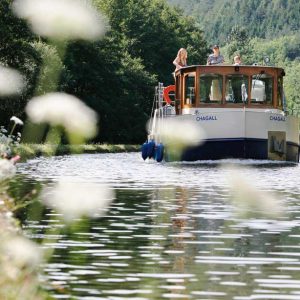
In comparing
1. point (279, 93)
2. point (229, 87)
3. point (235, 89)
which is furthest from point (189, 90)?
point (279, 93)

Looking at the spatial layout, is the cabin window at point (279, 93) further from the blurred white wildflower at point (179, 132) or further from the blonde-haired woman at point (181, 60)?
the blonde-haired woman at point (181, 60)

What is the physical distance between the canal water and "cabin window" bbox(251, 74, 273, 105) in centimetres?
1942

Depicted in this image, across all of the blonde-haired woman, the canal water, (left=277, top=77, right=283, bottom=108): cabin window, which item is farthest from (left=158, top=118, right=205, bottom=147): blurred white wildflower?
the canal water

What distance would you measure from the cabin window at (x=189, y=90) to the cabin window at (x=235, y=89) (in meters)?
1.26

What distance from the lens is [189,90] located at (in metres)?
43.1

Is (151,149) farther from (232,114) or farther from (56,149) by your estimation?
(56,149)

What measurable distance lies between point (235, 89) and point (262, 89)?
1244 mm

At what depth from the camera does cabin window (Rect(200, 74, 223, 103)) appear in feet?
140

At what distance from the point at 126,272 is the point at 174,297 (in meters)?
1.60

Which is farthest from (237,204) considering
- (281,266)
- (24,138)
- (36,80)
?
(24,138)

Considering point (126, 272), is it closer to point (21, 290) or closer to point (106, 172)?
point (21, 290)

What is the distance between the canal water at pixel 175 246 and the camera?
941 cm

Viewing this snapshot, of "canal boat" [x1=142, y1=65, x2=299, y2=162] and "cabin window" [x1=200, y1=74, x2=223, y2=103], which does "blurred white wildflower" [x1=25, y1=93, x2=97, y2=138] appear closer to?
"canal boat" [x1=142, y1=65, x2=299, y2=162]

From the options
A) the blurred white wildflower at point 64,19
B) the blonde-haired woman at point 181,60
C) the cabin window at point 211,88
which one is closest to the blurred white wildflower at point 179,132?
the cabin window at point 211,88
